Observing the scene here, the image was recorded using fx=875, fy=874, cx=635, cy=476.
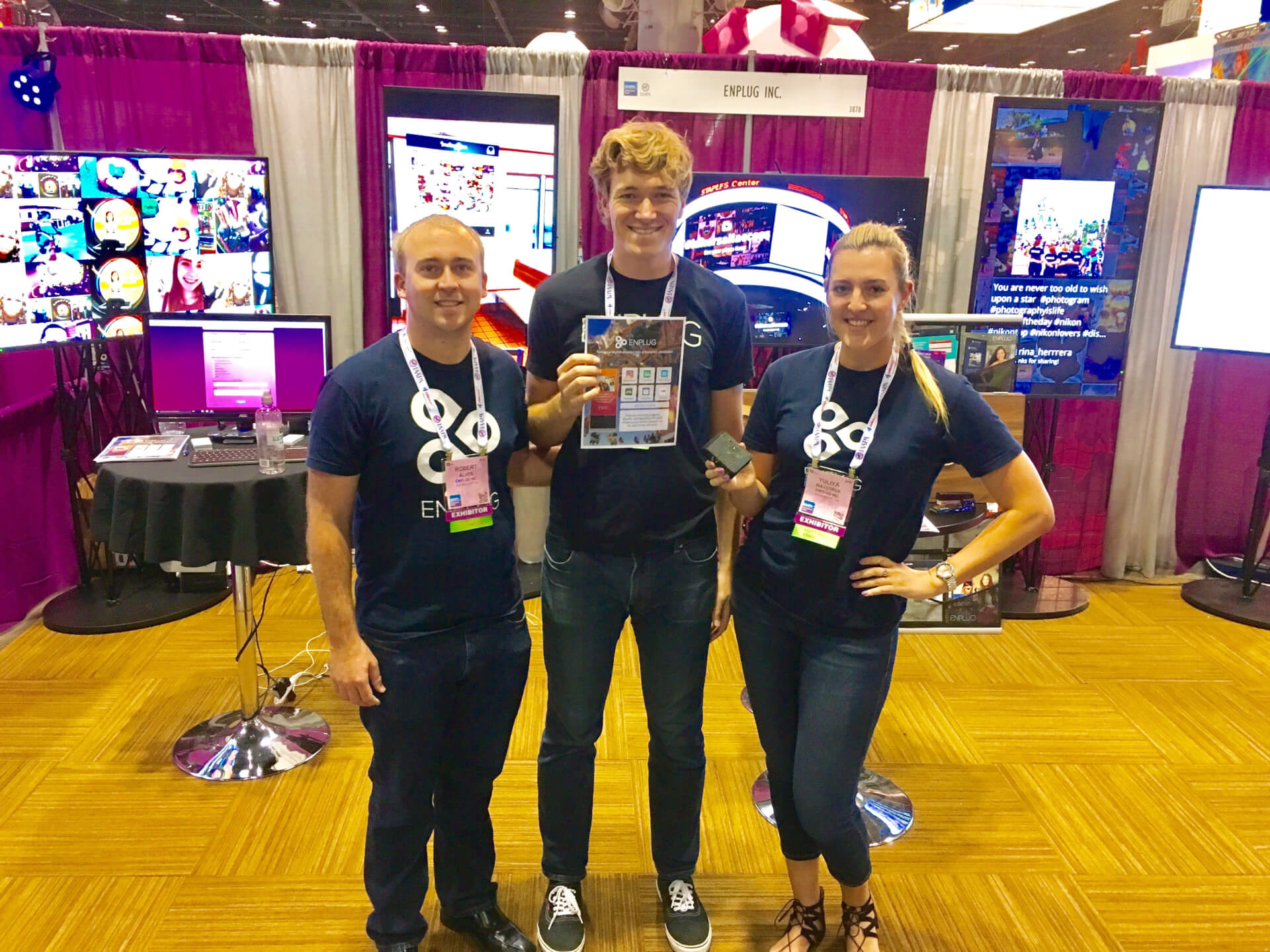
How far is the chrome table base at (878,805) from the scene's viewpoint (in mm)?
2484

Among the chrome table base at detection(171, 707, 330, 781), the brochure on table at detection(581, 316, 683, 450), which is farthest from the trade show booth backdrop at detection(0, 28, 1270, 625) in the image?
the brochure on table at detection(581, 316, 683, 450)

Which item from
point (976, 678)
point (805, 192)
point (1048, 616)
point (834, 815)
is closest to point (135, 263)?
point (805, 192)

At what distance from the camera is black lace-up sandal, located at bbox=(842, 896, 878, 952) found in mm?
1918

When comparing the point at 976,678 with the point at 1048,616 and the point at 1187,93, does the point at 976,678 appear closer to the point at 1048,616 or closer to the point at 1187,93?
the point at 1048,616

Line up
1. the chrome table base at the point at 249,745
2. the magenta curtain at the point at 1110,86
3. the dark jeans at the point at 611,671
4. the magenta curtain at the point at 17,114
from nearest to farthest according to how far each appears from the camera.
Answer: the dark jeans at the point at 611,671, the chrome table base at the point at 249,745, the magenta curtain at the point at 17,114, the magenta curtain at the point at 1110,86

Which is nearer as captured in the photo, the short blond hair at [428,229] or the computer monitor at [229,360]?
the short blond hair at [428,229]

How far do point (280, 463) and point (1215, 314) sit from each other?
402 centimetres

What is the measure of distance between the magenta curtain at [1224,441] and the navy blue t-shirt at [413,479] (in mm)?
4067

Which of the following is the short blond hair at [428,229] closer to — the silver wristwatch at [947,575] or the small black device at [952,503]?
the silver wristwatch at [947,575]

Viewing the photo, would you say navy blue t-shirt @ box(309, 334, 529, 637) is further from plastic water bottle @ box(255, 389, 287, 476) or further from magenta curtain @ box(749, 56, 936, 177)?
magenta curtain @ box(749, 56, 936, 177)

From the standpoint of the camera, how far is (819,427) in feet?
5.52

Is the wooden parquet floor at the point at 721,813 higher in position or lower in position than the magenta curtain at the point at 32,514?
lower

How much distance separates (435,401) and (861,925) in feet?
4.76

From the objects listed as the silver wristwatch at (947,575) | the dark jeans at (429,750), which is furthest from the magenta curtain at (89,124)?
the silver wristwatch at (947,575)
